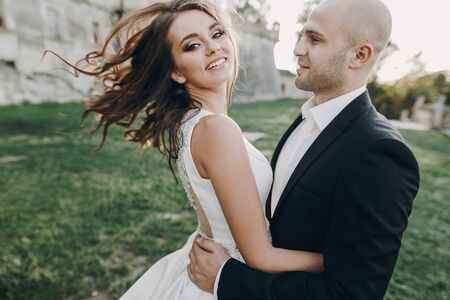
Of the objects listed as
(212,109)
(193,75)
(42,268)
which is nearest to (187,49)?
(193,75)

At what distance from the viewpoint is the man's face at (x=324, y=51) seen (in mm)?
2008

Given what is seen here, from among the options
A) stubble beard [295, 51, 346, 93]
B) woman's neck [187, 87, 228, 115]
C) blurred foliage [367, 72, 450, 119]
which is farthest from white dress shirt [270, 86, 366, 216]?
blurred foliage [367, 72, 450, 119]

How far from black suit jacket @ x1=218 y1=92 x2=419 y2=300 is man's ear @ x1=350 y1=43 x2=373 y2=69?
31 centimetres

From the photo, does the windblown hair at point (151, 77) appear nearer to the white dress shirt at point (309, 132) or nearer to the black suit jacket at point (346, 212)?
the white dress shirt at point (309, 132)

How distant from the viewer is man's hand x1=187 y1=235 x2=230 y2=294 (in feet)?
6.50

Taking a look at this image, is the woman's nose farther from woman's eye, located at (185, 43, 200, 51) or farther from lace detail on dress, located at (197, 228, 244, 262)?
lace detail on dress, located at (197, 228, 244, 262)

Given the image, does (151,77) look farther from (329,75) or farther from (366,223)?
(366,223)

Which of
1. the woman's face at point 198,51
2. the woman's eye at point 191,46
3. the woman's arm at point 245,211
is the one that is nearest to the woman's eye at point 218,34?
the woman's face at point 198,51

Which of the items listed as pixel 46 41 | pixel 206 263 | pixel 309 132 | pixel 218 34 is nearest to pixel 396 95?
pixel 46 41

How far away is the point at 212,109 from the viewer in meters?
2.36

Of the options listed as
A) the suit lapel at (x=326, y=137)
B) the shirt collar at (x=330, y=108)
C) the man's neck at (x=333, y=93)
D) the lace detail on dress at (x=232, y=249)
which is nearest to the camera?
the suit lapel at (x=326, y=137)

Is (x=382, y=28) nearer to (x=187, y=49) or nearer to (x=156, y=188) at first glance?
(x=187, y=49)

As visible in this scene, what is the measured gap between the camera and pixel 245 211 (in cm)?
184

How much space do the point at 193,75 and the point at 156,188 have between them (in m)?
4.70
